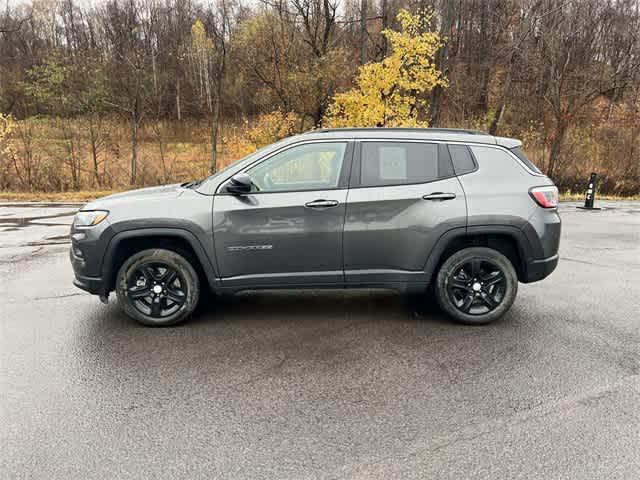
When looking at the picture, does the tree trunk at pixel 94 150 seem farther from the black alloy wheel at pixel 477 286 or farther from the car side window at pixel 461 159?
the black alloy wheel at pixel 477 286

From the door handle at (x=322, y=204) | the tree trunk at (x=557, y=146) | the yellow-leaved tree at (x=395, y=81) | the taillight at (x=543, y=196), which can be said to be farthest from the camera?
the tree trunk at (x=557, y=146)

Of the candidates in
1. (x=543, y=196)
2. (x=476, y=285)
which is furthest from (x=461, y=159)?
(x=476, y=285)

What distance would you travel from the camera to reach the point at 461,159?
15.4 feet

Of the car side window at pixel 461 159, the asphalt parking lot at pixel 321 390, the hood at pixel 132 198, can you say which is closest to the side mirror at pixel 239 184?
the hood at pixel 132 198

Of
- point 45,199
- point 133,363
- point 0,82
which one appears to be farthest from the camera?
point 0,82

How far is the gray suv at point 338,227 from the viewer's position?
14.8ft

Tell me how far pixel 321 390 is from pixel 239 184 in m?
2.12

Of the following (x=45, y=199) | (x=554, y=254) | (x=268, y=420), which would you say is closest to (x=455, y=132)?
(x=554, y=254)

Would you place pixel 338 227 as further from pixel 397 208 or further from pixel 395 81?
pixel 395 81

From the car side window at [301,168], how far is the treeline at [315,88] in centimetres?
1792

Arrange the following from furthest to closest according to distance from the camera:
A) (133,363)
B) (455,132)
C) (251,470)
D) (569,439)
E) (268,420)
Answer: (455,132), (133,363), (268,420), (569,439), (251,470)

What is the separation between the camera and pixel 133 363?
3.87 m

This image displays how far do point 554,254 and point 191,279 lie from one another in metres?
3.78

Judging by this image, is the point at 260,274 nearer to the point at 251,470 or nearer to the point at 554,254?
the point at 251,470
